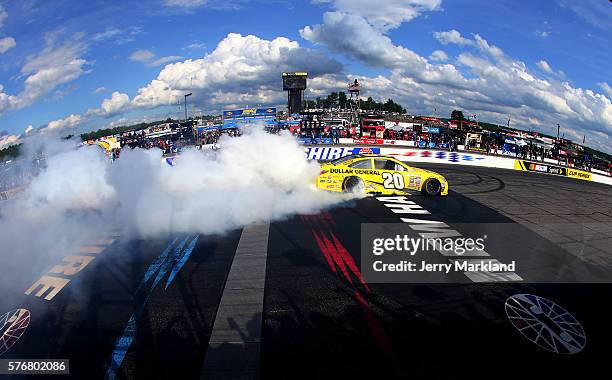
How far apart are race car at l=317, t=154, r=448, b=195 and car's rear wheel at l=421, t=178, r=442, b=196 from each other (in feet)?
2.07

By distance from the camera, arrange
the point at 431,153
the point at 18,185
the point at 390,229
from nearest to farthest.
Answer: the point at 390,229, the point at 18,185, the point at 431,153

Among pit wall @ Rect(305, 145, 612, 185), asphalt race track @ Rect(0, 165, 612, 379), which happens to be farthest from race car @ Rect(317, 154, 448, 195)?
pit wall @ Rect(305, 145, 612, 185)

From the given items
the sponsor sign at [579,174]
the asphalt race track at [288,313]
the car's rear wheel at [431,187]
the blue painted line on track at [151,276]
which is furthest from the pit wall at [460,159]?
the blue painted line on track at [151,276]

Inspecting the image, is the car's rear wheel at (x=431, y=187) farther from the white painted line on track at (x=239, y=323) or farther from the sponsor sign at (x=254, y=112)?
the sponsor sign at (x=254, y=112)

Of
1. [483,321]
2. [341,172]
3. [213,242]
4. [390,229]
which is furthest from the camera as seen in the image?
[341,172]

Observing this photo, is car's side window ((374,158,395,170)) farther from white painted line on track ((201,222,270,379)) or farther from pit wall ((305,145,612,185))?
pit wall ((305,145,612,185))

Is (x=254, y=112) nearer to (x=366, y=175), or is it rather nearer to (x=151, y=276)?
(x=366, y=175)

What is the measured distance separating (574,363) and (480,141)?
125 ft

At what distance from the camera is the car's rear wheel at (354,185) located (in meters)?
11.4

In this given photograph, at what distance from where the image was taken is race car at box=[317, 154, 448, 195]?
1141 centimetres

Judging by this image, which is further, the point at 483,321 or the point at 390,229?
the point at 390,229

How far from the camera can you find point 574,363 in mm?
4051

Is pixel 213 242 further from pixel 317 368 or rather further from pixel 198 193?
pixel 317 368

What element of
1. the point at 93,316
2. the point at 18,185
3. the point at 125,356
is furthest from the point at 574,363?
the point at 18,185
